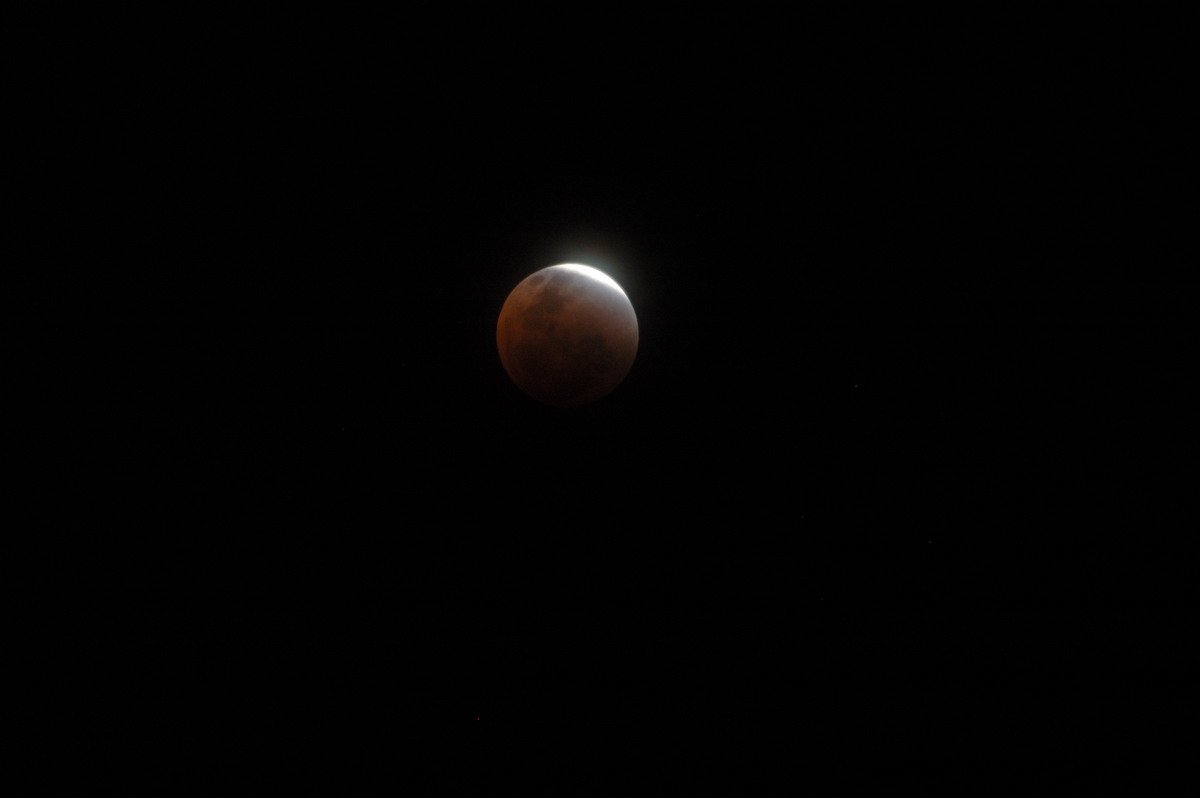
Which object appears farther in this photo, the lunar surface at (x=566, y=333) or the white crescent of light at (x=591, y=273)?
the white crescent of light at (x=591, y=273)

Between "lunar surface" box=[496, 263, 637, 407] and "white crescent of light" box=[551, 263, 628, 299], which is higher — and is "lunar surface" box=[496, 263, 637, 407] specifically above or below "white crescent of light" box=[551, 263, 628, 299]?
below

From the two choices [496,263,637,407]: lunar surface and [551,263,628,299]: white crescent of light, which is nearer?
[496,263,637,407]: lunar surface

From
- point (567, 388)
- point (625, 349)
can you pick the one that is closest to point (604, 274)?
point (625, 349)

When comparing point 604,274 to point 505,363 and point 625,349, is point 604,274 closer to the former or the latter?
point 625,349

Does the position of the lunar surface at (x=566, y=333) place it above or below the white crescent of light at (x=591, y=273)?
below

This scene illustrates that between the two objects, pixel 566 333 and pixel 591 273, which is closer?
pixel 566 333
